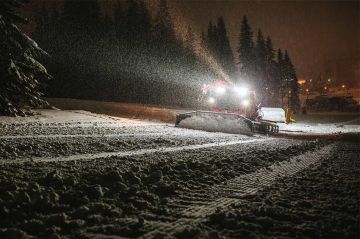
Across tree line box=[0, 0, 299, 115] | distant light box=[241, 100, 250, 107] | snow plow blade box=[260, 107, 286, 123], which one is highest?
tree line box=[0, 0, 299, 115]

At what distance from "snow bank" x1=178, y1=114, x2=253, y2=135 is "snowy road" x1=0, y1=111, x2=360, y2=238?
627cm

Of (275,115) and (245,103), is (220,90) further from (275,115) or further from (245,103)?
(275,115)

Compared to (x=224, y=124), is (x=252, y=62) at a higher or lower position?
higher

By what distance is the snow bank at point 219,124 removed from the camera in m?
18.0

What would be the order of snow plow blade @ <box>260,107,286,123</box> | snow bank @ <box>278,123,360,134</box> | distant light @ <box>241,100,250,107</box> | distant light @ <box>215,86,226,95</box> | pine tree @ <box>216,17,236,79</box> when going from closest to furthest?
distant light @ <box>241,100,250,107</box>
distant light @ <box>215,86,226,95</box>
snow bank @ <box>278,123,360,134</box>
snow plow blade @ <box>260,107,286,123</box>
pine tree @ <box>216,17,236,79</box>

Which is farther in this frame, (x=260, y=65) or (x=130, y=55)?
(x=260, y=65)

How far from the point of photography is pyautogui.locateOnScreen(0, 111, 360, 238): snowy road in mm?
4398

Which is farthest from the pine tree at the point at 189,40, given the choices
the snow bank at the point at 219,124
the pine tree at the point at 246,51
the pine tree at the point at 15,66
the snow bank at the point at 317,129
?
the pine tree at the point at 15,66

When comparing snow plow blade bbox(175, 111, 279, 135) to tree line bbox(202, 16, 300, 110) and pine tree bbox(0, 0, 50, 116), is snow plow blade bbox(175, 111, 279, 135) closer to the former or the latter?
pine tree bbox(0, 0, 50, 116)

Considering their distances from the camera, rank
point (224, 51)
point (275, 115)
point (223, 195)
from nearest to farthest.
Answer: point (223, 195)
point (275, 115)
point (224, 51)

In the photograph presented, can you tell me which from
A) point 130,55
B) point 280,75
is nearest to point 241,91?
point 130,55

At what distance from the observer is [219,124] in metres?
18.5

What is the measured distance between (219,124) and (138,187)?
41.3ft

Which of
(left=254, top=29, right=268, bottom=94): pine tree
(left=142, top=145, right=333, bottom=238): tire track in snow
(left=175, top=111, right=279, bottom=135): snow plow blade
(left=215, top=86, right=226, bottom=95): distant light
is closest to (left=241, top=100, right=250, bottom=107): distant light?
(left=215, top=86, right=226, bottom=95): distant light
